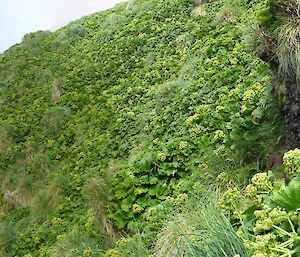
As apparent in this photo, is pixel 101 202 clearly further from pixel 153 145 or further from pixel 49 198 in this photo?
pixel 49 198

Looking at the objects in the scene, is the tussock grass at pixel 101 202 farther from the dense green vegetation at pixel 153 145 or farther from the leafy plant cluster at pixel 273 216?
the leafy plant cluster at pixel 273 216

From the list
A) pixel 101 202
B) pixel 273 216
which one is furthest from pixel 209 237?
pixel 101 202

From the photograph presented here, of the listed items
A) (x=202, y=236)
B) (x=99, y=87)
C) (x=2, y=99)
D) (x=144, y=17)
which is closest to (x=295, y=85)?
(x=202, y=236)

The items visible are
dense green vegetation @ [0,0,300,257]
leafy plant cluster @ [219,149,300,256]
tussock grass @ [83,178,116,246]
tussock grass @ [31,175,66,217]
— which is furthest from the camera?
tussock grass @ [31,175,66,217]

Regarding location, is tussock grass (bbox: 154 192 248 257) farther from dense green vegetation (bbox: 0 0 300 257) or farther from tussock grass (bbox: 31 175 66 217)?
tussock grass (bbox: 31 175 66 217)

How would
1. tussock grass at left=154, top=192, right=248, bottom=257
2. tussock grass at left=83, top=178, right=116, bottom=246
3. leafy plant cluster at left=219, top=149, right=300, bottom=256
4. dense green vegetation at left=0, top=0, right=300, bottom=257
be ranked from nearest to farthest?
leafy plant cluster at left=219, top=149, right=300, bottom=256, tussock grass at left=154, top=192, right=248, bottom=257, dense green vegetation at left=0, top=0, right=300, bottom=257, tussock grass at left=83, top=178, right=116, bottom=246

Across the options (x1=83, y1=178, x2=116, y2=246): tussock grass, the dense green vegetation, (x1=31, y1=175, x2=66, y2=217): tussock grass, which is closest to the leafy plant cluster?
the dense green vegetation

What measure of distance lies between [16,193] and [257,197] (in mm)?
8047

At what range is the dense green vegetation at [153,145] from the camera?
330 cm

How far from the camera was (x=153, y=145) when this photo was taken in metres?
7.71

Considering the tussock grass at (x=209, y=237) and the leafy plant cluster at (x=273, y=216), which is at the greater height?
the leafy plant cluster at (x=273, y=216)

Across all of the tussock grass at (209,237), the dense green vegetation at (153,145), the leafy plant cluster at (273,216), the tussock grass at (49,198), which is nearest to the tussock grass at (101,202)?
the dense green vegetation at (153,145)

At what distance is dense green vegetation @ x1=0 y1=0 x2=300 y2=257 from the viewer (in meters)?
3.30

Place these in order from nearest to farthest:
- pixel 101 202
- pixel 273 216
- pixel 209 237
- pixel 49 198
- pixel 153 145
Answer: pixel 273 216
pixel 209 237
pixel 101 202
pixel 153 145
pixel 49 198
